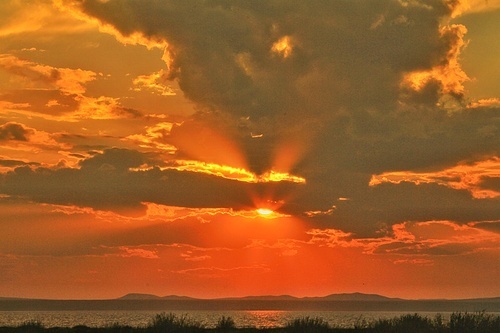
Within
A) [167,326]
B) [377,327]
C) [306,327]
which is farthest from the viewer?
[377,327]

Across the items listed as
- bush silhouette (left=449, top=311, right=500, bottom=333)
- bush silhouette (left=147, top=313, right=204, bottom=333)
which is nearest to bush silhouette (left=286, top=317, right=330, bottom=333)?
bush silhouette (left=147, top=313, right=204, bottom=333)

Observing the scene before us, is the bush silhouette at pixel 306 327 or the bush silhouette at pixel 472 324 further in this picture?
the bush silhouette at pixel 306 327

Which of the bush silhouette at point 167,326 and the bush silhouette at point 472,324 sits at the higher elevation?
the bush silhouette at point 472,324

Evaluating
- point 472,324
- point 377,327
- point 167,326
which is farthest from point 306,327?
point 472,324

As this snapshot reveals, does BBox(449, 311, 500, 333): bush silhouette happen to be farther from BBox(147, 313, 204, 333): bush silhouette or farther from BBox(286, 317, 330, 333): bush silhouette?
BBox(147, 313, 204, 333): bush silhouette

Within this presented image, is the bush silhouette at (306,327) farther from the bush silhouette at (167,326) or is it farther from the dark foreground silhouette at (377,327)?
the bush silhouette at (167,326)

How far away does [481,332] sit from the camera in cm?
3719

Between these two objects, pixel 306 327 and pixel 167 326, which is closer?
pixel 167 326

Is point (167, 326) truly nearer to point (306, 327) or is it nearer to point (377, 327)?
point (306, 327)

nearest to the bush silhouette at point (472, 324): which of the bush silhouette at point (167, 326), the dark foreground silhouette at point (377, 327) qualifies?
the dark foreground silhouette at point (377, 327)

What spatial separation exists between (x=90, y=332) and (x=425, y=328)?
17.2 meters

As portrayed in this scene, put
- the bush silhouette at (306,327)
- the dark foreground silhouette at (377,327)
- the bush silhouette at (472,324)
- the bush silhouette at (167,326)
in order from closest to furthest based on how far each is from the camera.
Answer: the bush silhouette at (472,324), the dark foreground silhouette at (377,327), the bush silhouette at (167,326), the bush silhouette at (306,327)

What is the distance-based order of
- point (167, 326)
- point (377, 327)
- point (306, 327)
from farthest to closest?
point (377, 327)
point (306, 327)
point (167, 326)

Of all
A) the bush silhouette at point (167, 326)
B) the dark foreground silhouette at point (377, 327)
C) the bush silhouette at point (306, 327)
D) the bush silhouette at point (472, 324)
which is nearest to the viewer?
the bush silhouette at point (472, 324)
